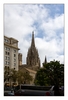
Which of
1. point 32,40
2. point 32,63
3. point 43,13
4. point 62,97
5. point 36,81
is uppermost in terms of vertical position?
point 43,13

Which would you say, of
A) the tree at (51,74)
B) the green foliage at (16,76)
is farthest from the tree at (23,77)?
the tree at (51,74)

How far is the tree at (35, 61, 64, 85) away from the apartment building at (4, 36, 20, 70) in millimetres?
464

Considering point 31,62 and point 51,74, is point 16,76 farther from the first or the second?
point 51,74

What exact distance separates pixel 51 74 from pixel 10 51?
0.79 metres

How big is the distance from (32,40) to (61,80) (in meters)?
0.82

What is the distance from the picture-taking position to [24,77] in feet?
13.0

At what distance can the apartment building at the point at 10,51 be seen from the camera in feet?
12.8

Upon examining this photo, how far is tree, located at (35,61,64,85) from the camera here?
3872 millimetres

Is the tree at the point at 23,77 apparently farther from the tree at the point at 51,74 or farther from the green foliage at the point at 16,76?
Result: the tree at the point at 51,74

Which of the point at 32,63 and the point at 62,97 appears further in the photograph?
the point at 32,63

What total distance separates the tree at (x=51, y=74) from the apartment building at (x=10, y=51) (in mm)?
464

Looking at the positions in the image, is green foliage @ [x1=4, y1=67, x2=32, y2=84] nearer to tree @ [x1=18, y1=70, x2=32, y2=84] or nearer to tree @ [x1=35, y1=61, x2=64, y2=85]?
tree @ [x1=18, y1=70, x2=32, y2=84]

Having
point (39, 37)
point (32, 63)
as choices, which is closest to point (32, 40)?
point (39, 37)

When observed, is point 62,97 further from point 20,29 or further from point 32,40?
point 20,29
